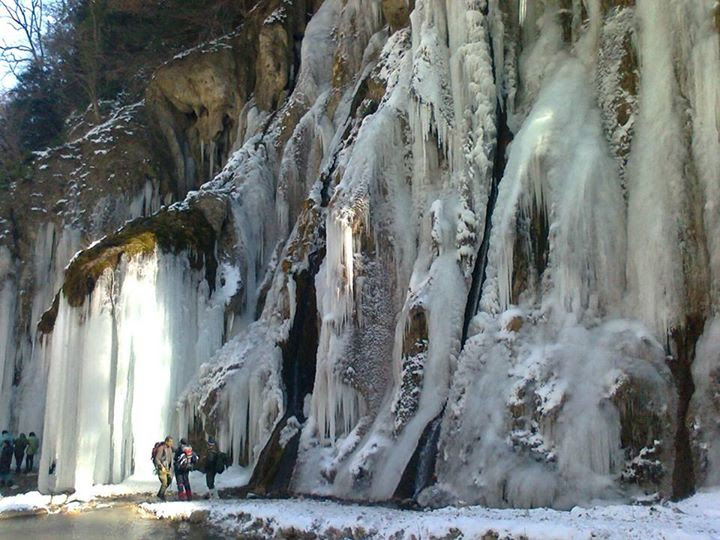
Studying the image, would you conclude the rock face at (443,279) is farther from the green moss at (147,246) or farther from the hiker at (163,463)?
the hiker at (163,463)

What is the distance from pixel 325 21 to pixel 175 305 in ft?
31.0

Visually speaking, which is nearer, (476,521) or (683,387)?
(476,521)

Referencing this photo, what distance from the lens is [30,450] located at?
77.2 ft

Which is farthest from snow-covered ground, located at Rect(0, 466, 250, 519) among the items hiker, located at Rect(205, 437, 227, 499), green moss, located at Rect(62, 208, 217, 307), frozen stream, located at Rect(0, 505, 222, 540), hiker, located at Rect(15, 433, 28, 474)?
hiker, located at Rect(15, 433, 28, 474)

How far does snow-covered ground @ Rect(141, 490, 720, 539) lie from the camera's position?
773 centimetres

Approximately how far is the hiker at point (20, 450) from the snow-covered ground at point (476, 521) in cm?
1280

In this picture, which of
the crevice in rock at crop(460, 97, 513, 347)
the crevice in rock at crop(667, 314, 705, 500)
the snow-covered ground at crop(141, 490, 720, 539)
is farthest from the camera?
Result: the crevice in rock at crop(460, 97, 513, 347)

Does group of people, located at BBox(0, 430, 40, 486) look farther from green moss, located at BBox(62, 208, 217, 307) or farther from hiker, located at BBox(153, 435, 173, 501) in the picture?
hiker, located at BBox(153, 435, 173, 501)

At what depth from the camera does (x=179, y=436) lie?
59.2ft

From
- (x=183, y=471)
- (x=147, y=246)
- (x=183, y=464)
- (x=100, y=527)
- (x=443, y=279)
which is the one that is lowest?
(x=100, y=527)

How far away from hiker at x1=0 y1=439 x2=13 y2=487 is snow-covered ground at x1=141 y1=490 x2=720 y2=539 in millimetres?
9947

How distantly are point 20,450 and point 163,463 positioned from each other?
31.4 ft

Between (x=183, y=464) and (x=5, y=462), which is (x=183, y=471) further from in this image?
(x=5, y=462)

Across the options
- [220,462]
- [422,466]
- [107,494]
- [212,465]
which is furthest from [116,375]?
[422,466]
